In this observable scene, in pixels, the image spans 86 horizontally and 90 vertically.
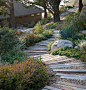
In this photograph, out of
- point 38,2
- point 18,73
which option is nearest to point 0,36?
point 18,73

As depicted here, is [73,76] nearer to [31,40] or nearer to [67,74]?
[67,74]

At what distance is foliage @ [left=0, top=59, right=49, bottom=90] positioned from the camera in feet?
10.8

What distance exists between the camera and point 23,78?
3.34 m

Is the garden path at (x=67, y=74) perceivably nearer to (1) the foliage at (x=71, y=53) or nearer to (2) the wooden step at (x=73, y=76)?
(2) the wooden step at (x=73, y=76)

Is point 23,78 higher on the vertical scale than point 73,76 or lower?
higher

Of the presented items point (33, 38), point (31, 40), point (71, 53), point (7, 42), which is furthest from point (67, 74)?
point (33, 38)

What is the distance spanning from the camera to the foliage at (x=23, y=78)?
3289 millimetres

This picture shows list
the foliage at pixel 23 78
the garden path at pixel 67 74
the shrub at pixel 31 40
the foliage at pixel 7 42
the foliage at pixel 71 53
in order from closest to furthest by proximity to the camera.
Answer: the foliage at pixel 23 78, the garden path at pixel 67 74, the foliage at pixel 71 53, the foliage at pixel 7 42, the shrub at pixel 31 40

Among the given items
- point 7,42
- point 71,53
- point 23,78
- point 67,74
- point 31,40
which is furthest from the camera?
point 31,40

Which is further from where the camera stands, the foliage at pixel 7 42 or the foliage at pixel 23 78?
the foliage at pixel 7 42

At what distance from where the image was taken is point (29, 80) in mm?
3287

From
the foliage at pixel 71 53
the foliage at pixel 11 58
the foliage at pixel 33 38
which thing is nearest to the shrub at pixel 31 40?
the foliage at pixel 33 38

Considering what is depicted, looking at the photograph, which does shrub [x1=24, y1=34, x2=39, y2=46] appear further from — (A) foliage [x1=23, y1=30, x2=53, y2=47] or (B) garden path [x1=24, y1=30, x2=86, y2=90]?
(B) garden path [x1=24, y1=30, x2=86, y2=90]

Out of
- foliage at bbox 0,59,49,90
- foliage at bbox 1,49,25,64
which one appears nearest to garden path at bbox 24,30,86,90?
foliage at bbox 0,59,49,90
